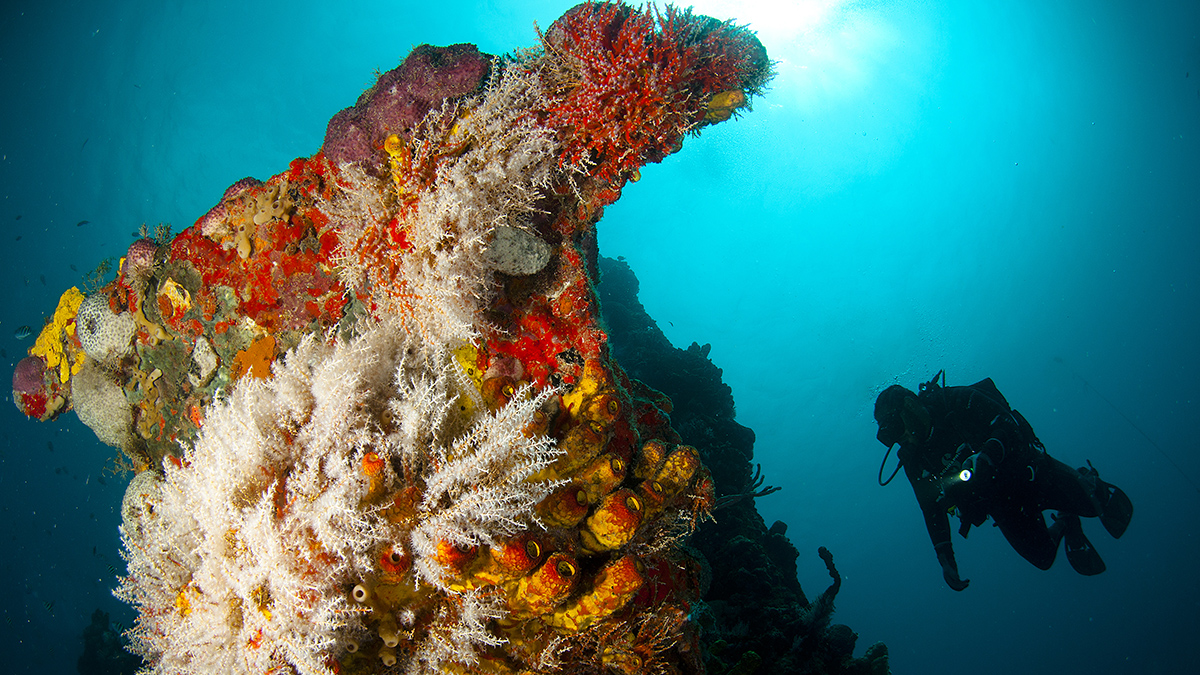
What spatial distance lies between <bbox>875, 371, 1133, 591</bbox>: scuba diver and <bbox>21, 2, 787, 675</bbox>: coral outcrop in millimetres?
6653

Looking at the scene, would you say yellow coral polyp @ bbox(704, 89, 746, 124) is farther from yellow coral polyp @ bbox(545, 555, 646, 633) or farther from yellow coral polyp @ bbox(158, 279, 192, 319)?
yellow coral polyp @ bbox(158, 279, 192, 319)

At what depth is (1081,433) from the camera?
6569 cm

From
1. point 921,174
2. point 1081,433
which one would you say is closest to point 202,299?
point 921,174

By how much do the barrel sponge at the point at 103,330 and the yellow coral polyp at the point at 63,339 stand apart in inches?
22.7

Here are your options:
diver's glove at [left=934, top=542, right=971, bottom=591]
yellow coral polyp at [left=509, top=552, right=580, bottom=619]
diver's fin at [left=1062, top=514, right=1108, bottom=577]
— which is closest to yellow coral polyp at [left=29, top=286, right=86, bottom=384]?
yellow coral polyp at [left=509, top=552, right=580, bottom=619]

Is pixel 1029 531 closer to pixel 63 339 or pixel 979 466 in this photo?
pixel 979 466

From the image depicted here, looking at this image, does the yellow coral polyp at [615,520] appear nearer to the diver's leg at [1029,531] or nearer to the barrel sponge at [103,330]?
the barrel sponge at [103,330]

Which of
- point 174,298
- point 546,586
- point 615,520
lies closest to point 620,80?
point 615,520

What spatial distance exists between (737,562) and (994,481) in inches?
A: 177

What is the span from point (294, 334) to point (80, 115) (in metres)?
45.3

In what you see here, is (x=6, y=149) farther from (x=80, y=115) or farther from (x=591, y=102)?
(x=591, y=102)

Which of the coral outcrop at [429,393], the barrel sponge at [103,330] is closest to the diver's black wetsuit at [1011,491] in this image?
the coral outcrop at [429,393]

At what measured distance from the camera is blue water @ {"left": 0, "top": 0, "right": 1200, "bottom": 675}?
31.7m

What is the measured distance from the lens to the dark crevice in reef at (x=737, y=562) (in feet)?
19.0
